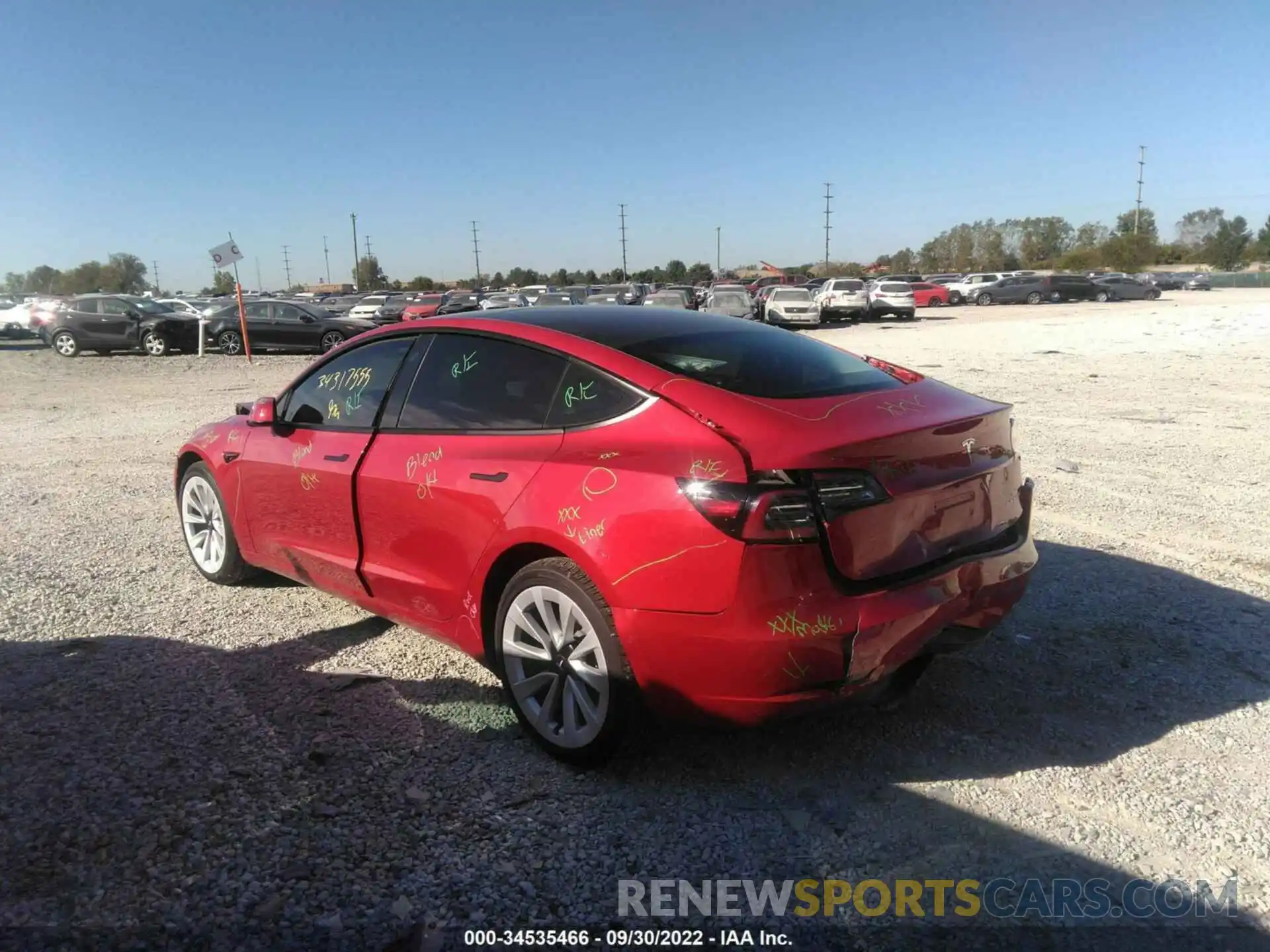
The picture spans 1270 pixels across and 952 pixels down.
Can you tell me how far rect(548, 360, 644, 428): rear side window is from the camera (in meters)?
3.09

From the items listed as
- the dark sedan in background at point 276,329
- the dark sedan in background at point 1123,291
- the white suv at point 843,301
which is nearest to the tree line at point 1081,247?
the dark sedan in background at point 1123,291

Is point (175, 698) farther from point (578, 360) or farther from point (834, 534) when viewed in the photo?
point (834, 534)

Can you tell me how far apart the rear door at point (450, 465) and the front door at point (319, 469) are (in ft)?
0.59

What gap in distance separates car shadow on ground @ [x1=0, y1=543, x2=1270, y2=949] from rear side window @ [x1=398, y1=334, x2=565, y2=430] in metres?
1.17

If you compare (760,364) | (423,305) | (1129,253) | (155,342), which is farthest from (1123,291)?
(760,364)

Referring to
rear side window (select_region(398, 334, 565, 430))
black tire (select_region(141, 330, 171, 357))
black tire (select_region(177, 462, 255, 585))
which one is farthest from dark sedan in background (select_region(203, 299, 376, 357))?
rear side window (select_region(398, 334, 565, 430))

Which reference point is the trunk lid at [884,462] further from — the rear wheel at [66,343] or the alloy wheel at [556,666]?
the rear wheel at [66,343]

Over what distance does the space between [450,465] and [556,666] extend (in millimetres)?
900

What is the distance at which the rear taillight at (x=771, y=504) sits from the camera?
2.63 meters

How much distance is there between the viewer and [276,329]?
23.8 meters

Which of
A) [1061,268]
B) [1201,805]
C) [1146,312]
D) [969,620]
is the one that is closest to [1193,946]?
[1201,805]

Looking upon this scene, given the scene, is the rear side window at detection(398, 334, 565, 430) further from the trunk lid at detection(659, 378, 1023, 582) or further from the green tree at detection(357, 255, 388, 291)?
the green tree at detection(357, 255, 388, 291)

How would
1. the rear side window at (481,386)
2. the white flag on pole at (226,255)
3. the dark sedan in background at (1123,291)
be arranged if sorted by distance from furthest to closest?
the dark sedan in background at (1123,291), the white flag on pole at (226,255), the rear side window at (481,386)

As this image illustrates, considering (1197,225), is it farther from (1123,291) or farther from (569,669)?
(569,669)
